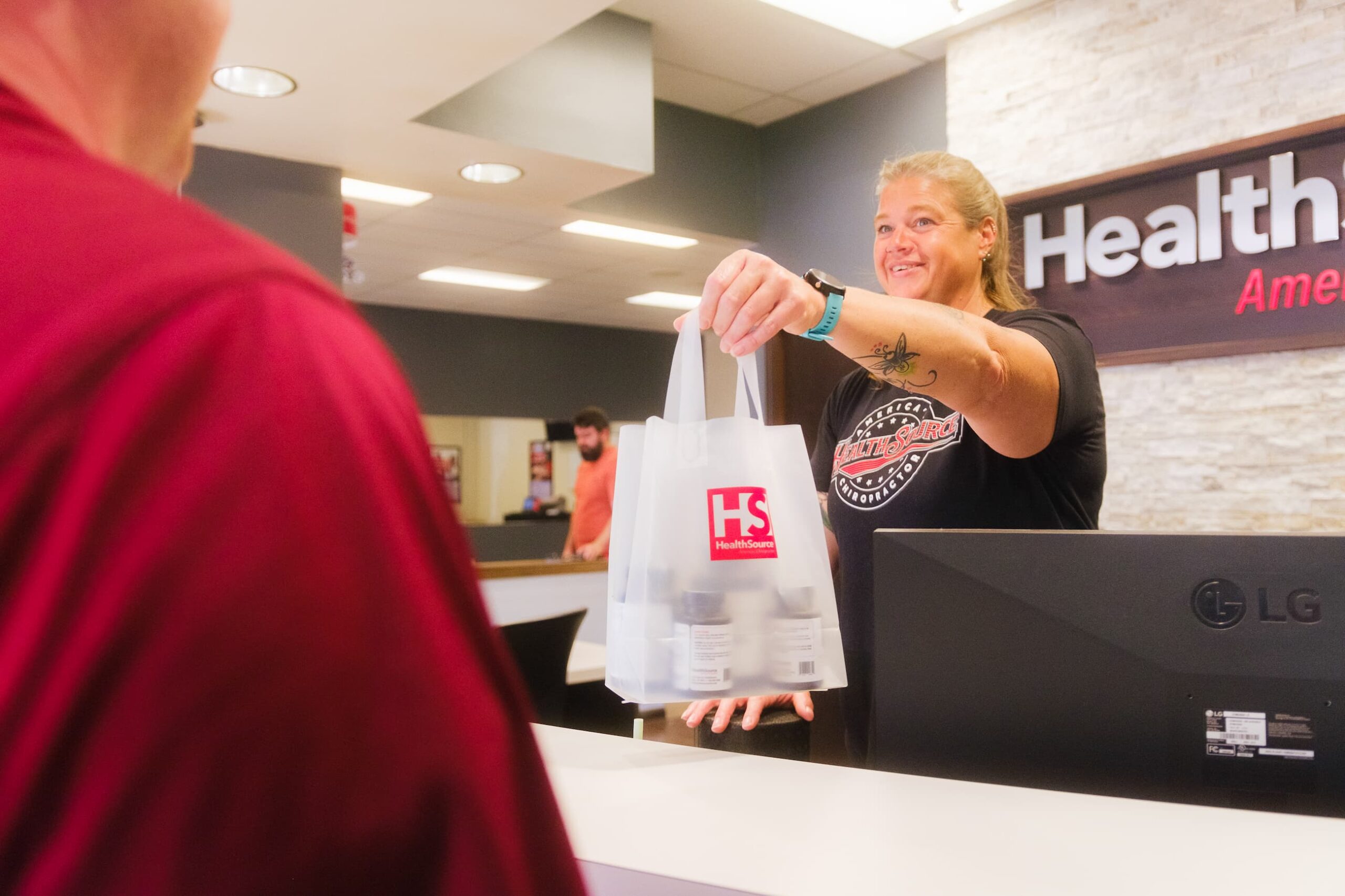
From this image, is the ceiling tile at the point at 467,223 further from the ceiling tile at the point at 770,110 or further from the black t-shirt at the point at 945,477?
the black t-shirt at the point at 945,477

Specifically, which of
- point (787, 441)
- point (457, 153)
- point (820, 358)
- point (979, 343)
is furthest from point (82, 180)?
point (820, 358)

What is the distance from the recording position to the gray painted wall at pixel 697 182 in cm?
466

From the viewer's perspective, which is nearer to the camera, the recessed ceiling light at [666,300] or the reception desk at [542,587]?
the reception desk at [542,587]

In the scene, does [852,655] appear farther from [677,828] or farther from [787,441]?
[677,828]

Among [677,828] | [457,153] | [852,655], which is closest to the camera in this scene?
[677,828]

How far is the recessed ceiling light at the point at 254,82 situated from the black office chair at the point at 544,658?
6.36 feet

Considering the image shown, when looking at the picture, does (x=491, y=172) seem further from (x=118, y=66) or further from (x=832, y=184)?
(x=118, y=66)

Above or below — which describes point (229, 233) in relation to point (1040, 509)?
above

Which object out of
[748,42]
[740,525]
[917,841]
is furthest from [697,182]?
[917,841]

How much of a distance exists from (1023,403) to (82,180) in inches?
46.3

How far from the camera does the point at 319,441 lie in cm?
29

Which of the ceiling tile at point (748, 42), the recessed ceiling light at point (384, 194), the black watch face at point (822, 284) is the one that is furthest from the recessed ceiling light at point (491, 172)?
the black watch face at point (822, 284)

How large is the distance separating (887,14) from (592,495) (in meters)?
3.00

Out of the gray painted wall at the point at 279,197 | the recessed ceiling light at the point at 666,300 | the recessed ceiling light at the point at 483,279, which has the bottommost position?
the gray painted wall at the point at 279,197
